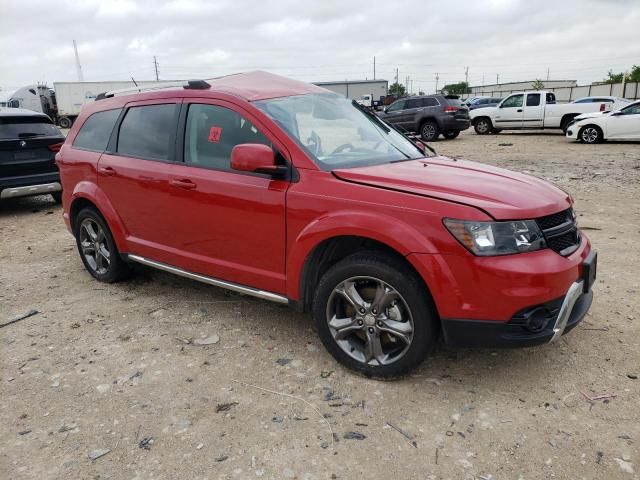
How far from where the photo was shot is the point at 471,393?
299 cm

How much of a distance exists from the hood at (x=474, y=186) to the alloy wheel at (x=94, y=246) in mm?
→ 2747

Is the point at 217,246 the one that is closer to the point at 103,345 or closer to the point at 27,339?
the point at 103,345

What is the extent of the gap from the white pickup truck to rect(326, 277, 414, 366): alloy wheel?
1901 cm

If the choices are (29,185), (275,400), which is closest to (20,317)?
(275,400)

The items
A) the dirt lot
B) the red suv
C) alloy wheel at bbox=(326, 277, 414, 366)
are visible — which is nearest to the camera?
the dirt lot

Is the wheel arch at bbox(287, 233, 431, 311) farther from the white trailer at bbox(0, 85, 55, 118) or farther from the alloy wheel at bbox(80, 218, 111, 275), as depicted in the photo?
the white trailer at bbox(0, 85, 55, 118)

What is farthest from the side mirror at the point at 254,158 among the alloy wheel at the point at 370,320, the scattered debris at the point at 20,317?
the scattered debris at the point at 20,317

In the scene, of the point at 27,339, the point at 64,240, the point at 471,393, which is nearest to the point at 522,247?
the point at 471,393

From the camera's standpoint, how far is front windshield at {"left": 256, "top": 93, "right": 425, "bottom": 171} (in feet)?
11.2

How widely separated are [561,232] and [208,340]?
243 centimetres

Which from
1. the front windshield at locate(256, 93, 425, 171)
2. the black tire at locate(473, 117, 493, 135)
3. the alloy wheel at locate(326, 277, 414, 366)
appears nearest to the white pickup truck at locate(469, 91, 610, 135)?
the black tire at locate(473, 117, 493, 135)

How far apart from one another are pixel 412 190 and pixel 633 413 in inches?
65.1

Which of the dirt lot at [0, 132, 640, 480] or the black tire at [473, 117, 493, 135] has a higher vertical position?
the black tire at [473, 117, 493, 135]

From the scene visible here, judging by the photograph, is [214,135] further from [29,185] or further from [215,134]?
[29,185]
